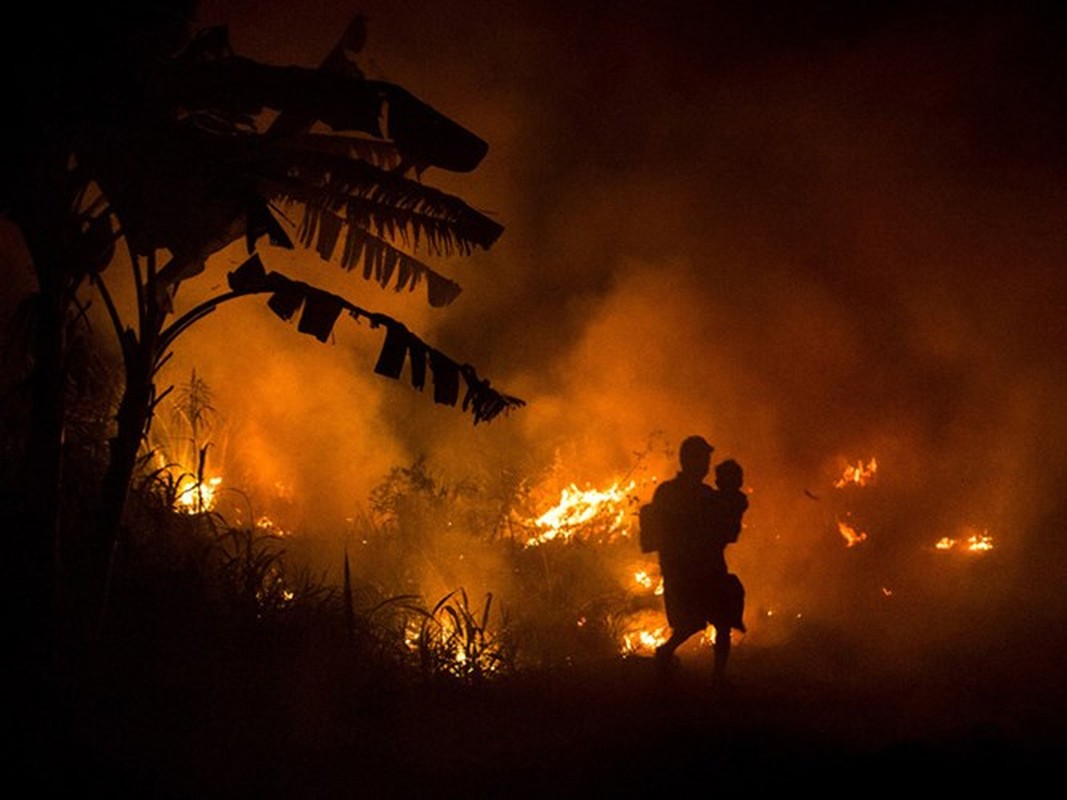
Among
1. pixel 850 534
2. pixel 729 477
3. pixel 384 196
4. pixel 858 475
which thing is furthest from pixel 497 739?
pixel 858 475

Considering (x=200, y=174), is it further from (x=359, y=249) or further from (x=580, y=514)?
(x=580, y=514)

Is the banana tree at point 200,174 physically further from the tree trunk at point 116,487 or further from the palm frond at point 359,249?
the palm frond at point 359,249

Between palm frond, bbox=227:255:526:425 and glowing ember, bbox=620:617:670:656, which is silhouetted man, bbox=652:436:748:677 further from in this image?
glowing ember, bbox=620:617:670:656

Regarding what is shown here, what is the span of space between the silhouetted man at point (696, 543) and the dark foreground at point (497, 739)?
494 mm

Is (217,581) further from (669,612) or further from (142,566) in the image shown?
(669,612)

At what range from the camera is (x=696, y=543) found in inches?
A: 284

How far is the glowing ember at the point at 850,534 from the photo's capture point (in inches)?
485

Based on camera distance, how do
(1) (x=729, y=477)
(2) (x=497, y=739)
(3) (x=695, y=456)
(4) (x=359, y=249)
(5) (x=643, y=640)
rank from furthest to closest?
(5) (x=643, y=640)
(1) (x=729, y=477)
(3) (x=695, y=456)
(4) (x=359, y=249)
(2) (x=497, y=739)

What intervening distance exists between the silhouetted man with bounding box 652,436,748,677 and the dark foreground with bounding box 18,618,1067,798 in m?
0.49

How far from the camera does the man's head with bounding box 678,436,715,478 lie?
23.6 ft

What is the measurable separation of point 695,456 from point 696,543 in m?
0.70

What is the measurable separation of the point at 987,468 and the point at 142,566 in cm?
1188

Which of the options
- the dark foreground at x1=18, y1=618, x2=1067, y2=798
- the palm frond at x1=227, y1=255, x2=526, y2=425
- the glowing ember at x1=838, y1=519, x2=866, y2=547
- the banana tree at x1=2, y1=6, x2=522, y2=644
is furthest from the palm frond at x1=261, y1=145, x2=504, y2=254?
the glowing ember at x1=838, y1=519, x2=866, y2=547

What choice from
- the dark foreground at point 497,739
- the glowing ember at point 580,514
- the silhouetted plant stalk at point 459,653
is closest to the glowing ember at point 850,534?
the glowing ember at point 580,514
